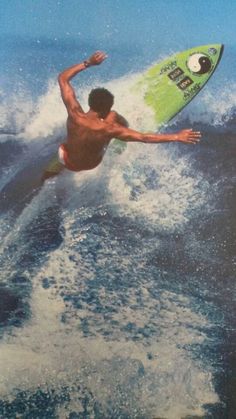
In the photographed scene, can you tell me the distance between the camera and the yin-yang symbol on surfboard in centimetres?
301

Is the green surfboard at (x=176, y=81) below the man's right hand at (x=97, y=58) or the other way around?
below

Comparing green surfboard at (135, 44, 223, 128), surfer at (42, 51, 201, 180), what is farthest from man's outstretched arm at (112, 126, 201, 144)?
green surfboard at (135, 44, 223, 128)

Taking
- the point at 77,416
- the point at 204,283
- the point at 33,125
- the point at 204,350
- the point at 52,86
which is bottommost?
the point at 77,416

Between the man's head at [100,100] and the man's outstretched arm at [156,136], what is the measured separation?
136 mm

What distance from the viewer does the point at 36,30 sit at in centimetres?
381

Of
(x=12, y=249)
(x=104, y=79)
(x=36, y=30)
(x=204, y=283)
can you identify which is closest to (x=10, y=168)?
A: (x=12, y=249)

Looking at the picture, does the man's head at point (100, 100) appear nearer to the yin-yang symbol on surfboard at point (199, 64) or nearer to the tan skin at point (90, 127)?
the tan skin at point (90, 127)

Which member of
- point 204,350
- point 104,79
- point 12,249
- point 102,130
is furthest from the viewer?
point 104,79

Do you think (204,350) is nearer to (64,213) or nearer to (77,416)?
(77,416)

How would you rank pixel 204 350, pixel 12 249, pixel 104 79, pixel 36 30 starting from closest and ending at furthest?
pixel 12 249 → pixel 204 350 → pixel 104 79 → pixel 36 30

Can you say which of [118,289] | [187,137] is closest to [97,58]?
[187,137]

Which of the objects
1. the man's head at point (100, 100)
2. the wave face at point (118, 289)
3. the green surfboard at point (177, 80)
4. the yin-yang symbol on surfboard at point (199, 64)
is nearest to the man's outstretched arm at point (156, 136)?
the man's head at point (100, 100)

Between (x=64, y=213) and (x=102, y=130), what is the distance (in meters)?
0.86

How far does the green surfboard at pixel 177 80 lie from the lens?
301 centimetres
